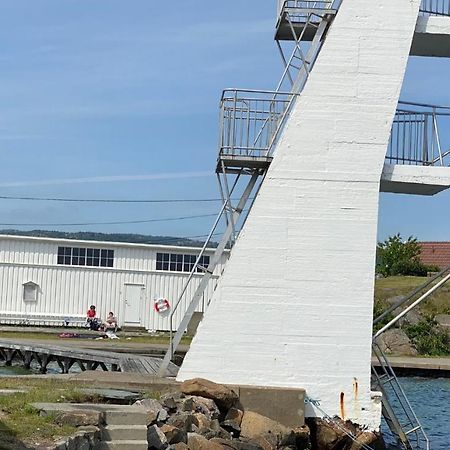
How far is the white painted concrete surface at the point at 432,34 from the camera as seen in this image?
16.6 m

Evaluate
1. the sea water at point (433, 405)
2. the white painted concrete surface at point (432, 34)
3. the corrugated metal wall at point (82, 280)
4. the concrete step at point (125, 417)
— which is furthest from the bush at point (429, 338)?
the concrete step at point (125, 417)

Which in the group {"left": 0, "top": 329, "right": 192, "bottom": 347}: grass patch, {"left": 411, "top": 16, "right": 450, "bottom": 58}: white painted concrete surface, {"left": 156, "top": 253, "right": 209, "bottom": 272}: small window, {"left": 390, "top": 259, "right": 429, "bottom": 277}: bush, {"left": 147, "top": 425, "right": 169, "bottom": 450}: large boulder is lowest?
{"left": 147, "top": 425, "right": 169, "bottom": 450}: large boulder

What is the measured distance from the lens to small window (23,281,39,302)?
4181 centimetres

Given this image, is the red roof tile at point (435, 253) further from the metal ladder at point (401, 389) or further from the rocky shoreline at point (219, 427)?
the rocky shoreline at point (219, 427)

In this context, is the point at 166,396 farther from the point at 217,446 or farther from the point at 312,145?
the point at 312,145

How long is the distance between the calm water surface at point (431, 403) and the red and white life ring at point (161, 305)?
12.8m

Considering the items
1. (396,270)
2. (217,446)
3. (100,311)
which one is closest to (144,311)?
(100,311)

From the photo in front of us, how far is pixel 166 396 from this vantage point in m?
14.5

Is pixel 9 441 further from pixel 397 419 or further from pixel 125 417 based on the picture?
pixel 397 419

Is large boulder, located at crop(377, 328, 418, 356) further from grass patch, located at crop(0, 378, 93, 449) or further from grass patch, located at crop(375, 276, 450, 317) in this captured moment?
grass patch, located at crop(0, 378, 93, 449)

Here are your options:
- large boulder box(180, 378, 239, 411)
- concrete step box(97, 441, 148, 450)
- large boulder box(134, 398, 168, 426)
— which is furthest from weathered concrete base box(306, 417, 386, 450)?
concrete step box(97, 441, 148, 450)

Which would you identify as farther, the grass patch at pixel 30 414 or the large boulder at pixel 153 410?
the large boulder at pixel 153 410

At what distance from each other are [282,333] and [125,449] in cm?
521

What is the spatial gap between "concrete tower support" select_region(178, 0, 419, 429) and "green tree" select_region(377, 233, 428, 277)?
155ft
